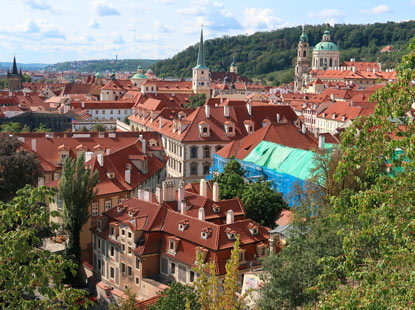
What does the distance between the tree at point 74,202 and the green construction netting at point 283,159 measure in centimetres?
1466

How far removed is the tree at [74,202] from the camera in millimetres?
33094

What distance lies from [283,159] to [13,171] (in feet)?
63.7

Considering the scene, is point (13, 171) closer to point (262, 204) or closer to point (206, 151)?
point (262, 204)

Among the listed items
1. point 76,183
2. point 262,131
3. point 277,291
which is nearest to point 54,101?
point 262,131

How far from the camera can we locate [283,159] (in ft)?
137

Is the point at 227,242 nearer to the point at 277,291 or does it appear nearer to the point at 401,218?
the point at 277,291

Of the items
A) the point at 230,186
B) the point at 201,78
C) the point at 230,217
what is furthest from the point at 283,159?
the point at 201,78

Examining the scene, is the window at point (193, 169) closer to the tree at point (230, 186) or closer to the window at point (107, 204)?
the tree at point (230, 186)

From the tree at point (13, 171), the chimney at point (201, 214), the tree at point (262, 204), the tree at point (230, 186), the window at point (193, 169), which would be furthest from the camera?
the window at point (193, 169)

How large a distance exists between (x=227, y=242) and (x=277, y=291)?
28.9 ft

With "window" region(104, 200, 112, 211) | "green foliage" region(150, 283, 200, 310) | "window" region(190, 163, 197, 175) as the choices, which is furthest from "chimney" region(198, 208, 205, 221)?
"window" region(190, 163, 197, 175)

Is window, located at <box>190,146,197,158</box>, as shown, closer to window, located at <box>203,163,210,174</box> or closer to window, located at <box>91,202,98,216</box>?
window, located at <box>203,163,210,174</box>

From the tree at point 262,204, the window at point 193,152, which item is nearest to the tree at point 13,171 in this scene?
the tree at point 262,204

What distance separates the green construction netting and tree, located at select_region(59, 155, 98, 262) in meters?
14.7
